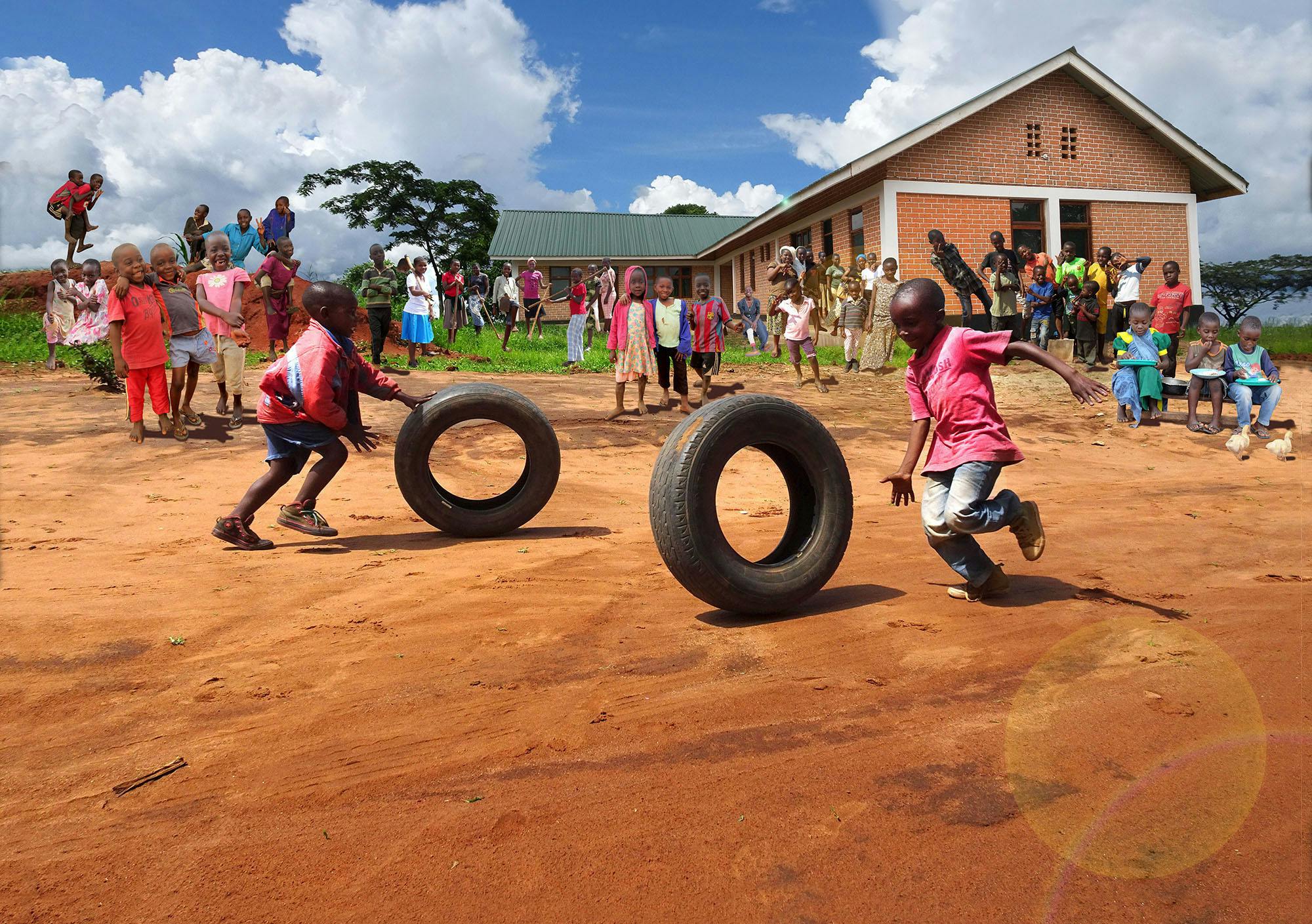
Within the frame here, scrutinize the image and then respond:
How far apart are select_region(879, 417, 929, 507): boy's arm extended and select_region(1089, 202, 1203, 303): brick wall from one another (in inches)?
767

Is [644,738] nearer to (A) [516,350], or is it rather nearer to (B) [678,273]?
(A) [516,350]

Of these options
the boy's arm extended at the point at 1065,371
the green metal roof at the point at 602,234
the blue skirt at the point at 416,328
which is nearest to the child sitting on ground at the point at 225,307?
the blue skirt at the point at 416,328

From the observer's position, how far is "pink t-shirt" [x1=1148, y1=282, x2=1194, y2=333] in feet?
42.2

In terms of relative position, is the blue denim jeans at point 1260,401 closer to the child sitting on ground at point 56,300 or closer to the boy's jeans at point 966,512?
the boy's jeans at point 966,512

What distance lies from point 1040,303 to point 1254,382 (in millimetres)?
4471

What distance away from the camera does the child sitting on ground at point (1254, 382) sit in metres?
10.9

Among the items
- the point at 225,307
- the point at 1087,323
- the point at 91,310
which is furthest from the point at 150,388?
the point at 1087,323

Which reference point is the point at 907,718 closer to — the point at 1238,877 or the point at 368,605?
the point at 1238,877

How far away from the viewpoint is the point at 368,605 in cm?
435

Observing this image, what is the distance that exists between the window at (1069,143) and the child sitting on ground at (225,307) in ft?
61.0

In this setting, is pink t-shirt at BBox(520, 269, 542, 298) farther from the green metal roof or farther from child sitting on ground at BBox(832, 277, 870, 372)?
the green metal roof

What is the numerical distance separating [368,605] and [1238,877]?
3.63 meters

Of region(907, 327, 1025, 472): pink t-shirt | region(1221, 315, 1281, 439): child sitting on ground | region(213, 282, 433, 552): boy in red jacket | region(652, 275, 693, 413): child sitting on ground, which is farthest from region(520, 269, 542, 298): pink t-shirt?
region(907, 327, 1025, 472): pink t-shirt

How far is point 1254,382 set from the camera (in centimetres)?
1094
